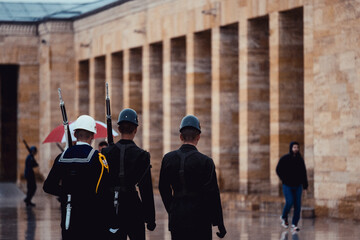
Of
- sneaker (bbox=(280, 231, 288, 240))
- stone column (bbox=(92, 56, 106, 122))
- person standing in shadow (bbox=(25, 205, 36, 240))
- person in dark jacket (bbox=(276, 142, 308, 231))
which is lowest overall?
person standing in shadow (bbox=(25, 205, 36, 240))

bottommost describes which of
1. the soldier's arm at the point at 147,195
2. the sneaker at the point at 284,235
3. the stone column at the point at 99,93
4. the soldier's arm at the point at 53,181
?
the sneaker at the point at 284,235

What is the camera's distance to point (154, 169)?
3953cm

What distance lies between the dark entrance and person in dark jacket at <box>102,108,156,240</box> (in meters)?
42.8

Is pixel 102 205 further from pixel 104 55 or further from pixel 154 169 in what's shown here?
pixel 104 55

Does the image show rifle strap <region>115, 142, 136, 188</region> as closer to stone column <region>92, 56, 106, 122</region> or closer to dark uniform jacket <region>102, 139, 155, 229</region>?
dark uniform jacket <region>102, 139, 155, 229</region>

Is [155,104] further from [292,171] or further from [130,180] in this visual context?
[130,180]

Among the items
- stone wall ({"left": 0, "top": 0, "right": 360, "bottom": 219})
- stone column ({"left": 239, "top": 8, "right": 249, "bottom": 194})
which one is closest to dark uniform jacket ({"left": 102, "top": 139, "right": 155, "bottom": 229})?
stone wall ({"left": 0, "top": 0, "right": 360, "bottom": 219})

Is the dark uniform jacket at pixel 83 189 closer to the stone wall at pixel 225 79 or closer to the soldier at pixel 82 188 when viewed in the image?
the soldier at pixel 82 188

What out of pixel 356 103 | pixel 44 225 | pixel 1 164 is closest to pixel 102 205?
pixel 44 225

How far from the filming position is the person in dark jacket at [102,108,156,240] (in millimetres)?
11328

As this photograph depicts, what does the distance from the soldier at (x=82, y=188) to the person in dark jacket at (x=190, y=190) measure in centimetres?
72

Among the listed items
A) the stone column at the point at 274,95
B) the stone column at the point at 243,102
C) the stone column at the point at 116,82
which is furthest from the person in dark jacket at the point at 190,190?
the stone column at the point at 116,82

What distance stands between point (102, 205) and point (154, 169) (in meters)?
29.0

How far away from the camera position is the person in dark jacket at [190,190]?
10652mm
